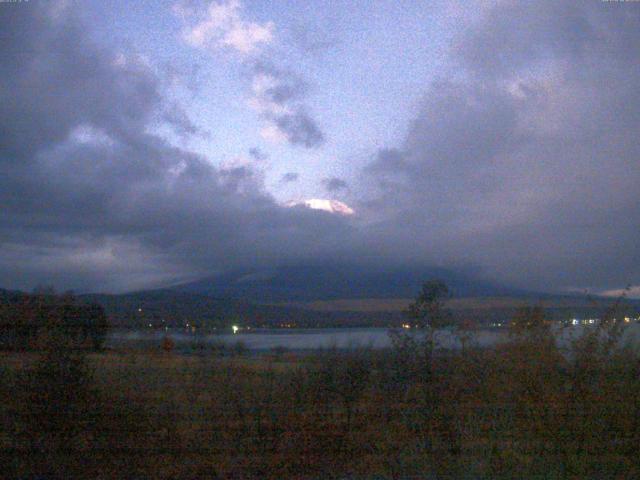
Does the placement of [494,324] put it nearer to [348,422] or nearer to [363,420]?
[363,420]

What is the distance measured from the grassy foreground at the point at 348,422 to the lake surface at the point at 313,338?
268 millimetres

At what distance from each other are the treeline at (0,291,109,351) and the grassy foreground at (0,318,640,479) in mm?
331

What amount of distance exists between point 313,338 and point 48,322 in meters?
6.63

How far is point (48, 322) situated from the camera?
1089 cm

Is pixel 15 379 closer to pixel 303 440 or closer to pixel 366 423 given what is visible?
pixel 303 440

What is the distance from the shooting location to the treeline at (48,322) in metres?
10.3

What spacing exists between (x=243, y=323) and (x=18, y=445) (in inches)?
361

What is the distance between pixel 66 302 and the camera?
13.3 m

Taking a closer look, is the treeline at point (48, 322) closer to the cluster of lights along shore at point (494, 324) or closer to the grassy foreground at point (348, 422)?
the grassy foreground at point (348, 422)

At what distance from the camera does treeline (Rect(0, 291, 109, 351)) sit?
10344mm

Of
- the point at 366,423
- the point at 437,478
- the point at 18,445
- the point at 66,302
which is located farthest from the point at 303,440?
the point at 66,302

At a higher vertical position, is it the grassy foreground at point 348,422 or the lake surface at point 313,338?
the lake surface at point 313,338

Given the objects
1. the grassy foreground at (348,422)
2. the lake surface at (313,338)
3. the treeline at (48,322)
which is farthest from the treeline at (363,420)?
the treeline at (48,322)

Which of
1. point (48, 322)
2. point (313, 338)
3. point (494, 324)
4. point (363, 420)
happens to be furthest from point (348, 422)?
point (313, 338)
